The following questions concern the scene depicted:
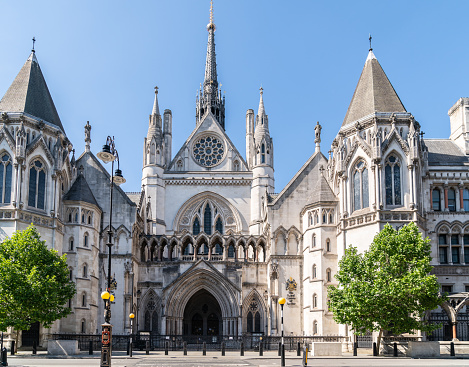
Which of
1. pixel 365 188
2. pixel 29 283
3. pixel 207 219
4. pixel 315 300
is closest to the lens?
pixel 29 283

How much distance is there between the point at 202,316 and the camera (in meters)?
Answer: 63.8

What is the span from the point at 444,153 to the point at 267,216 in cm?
1585

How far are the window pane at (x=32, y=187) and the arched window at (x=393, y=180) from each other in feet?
85.8

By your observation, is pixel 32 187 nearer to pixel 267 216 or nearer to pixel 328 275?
pixel 267 216

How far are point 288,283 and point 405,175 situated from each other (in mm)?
13413

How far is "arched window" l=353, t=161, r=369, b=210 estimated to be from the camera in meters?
47.0

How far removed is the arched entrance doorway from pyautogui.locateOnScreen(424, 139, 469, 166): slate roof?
25.6 metres

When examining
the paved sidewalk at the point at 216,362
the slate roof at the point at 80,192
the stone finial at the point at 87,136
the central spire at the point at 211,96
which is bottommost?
the paved sidewalk at the point at 216,362

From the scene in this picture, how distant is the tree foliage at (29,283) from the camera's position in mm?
38562

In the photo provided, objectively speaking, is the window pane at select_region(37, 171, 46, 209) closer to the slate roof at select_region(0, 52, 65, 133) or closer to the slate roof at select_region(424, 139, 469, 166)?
the slate roof at select_region(0, 52, 65, 133)

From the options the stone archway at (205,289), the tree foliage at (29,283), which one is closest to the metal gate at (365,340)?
the stone archway at (205,289)

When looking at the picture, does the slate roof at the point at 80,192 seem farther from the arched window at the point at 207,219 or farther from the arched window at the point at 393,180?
the arched window at the point at 393,180

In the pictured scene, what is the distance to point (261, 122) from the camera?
66500 millimetres

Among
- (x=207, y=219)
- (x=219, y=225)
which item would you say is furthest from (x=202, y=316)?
(x=207, y=219)
